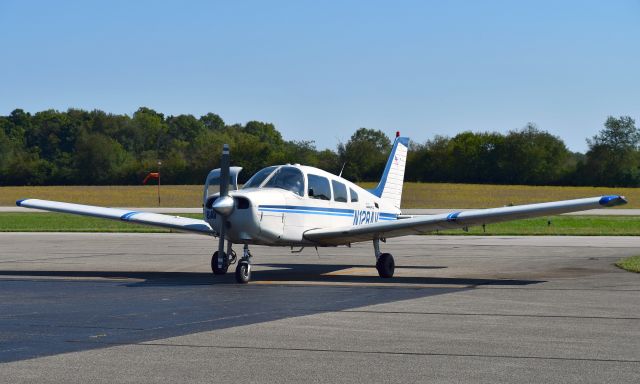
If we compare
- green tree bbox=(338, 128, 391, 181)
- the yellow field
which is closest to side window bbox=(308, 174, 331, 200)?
green tree bbox=(338, 128, 391, 181)

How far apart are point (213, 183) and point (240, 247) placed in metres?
11.8

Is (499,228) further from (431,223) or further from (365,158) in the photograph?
(365,158)

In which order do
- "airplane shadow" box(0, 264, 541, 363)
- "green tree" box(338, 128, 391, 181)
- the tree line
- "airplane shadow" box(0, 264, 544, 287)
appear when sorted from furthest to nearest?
the tree line → "green tree" box(338, 128, 391, 181) → "airplane shadow" box(0, 264, 544, 287) → "airplane shadow" box(0, 264, 541, 363)

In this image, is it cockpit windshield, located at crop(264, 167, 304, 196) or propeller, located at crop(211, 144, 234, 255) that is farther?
cockpit windshield, located at crop(264, 167, 304, 196)

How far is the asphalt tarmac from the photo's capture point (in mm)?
8719

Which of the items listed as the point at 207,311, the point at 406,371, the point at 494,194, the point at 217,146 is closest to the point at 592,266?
the point at 207,311

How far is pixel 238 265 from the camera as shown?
1819 cm

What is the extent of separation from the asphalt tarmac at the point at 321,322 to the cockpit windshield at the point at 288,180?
1870mm

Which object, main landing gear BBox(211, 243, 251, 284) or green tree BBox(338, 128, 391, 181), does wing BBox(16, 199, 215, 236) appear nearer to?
main landing gear BBox(211, 243, 251, 284)

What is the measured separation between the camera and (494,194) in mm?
86750

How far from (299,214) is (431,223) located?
8.88 feet

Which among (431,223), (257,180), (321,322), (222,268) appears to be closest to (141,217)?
(222,268)

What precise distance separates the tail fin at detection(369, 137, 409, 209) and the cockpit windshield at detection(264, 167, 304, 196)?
428cm

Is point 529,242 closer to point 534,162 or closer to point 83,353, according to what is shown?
point 83,353
